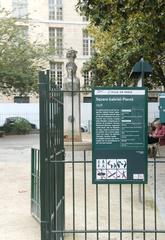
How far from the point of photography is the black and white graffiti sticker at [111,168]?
21.5 ft

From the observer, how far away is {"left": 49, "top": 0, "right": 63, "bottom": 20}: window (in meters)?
67.3

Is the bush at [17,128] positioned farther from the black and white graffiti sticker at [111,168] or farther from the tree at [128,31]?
the black and white graffiti sticker at [111,168]

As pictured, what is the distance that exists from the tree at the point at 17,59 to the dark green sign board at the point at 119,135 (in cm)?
3623

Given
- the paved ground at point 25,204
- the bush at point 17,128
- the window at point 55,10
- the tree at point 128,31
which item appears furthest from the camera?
the window at point 55,10

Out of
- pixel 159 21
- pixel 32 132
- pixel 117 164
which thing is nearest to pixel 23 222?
pixel 117 164

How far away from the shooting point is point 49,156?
258 inches

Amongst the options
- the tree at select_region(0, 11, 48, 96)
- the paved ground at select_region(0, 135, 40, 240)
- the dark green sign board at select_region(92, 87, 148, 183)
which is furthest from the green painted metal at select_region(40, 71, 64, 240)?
the tree at select_region(0, 11, 48, 96)

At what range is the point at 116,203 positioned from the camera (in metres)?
10.8

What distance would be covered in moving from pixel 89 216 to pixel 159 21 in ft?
23.3

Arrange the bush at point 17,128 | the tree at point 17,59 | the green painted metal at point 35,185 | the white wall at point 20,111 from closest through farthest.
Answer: the green painted metal at point 35,185
the tree at point 17,59
the bush at point 17,128
the white wall at point 20,111

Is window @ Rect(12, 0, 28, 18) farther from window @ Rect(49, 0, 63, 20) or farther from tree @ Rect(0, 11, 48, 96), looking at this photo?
tree @ Rect(0, 11, 48, 96)

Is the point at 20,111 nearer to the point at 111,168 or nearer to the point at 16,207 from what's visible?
the point at 16,207

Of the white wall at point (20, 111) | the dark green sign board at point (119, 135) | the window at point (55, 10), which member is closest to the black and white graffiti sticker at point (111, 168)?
the dark green sign board at point (119, 135)

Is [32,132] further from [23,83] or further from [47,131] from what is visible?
[47,131]
